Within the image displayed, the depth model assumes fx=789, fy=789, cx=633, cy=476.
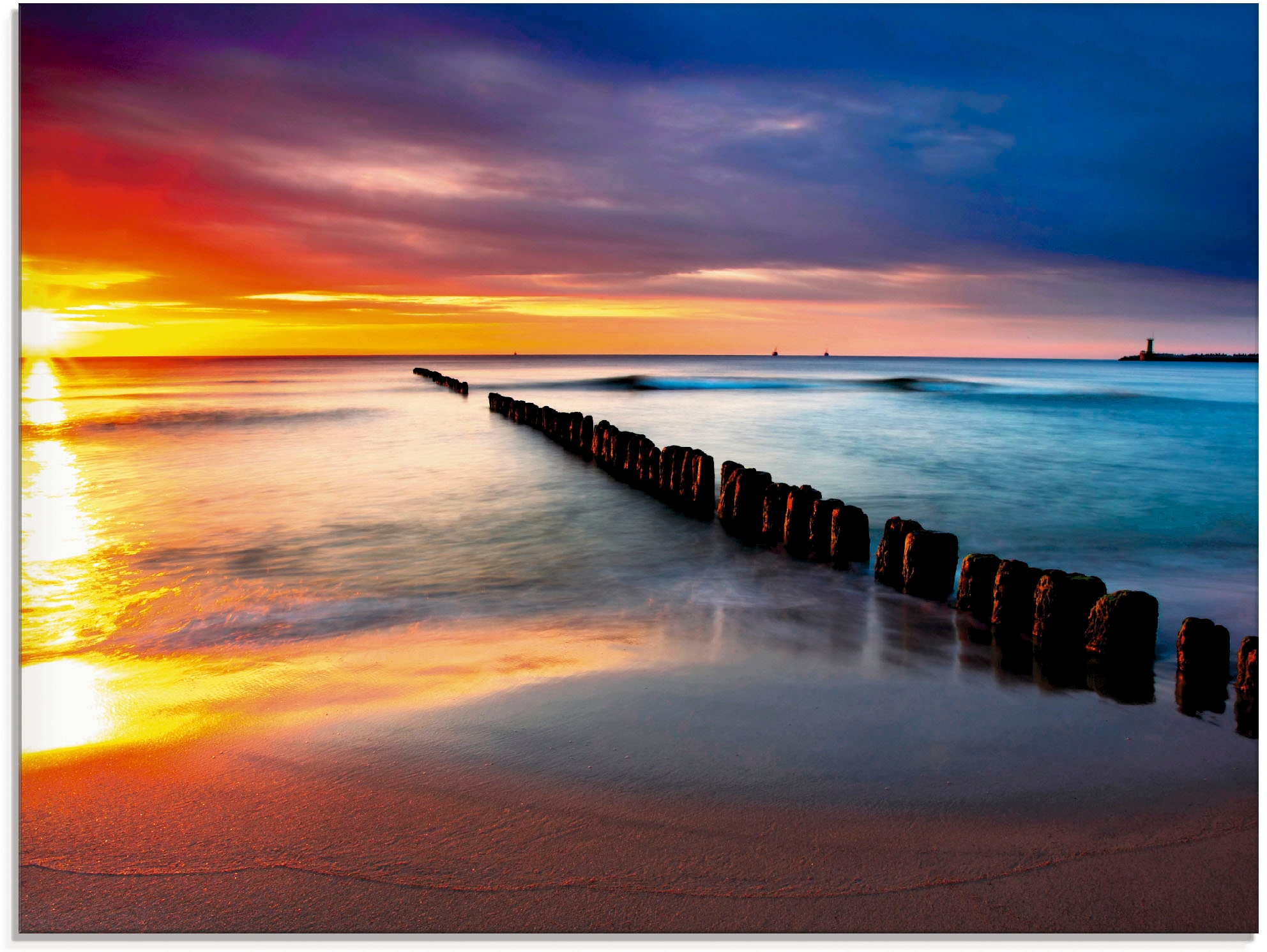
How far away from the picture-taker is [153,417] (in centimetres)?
2161

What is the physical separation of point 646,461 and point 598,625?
573 cm

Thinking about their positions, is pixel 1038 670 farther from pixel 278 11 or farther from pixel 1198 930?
pixel 278 11

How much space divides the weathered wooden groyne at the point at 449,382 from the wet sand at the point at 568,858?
29607 millimetres

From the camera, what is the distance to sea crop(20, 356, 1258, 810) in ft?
10.2

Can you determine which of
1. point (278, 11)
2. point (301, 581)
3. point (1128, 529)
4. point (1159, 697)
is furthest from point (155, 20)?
point (1128, 529)

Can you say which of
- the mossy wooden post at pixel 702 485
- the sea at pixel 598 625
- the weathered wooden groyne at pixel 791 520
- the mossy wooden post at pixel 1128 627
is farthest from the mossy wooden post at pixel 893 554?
the mossy wooden post at pixel 702 485

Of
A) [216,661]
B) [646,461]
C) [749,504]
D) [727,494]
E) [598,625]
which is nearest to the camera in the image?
[216,661]

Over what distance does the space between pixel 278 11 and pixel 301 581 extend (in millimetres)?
3829

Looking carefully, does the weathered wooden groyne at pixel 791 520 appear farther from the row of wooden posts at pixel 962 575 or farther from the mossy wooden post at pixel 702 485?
the mossy wooden post at pixel 702 485

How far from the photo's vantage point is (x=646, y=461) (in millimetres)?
10594

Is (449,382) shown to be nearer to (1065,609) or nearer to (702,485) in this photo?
(702,485)

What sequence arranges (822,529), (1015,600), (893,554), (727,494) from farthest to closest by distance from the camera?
(727,494) < (822,529) < (893,554) < (1015,600)

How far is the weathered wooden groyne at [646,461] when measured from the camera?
356 inches

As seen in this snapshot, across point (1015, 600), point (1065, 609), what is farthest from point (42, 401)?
point (1065, 609)
